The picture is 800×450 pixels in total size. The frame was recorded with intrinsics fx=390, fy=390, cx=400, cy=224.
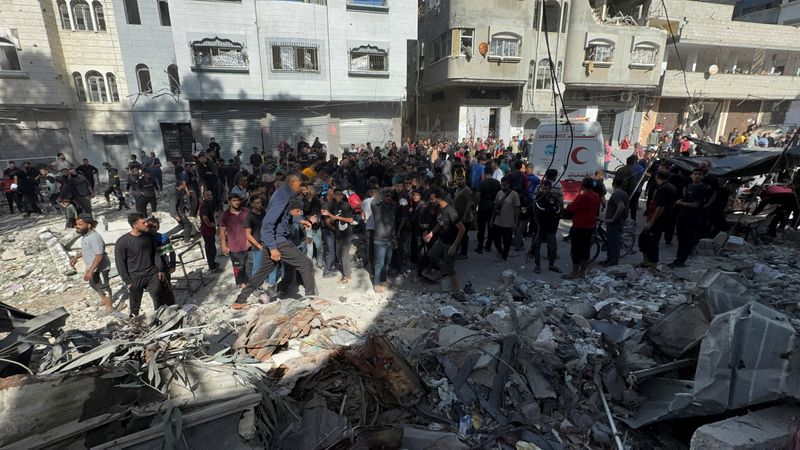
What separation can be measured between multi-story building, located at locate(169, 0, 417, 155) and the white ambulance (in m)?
11.9

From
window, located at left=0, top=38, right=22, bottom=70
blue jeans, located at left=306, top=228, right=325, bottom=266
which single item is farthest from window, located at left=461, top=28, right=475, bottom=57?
window, located at left=0, top=38, right=22, bottom=70

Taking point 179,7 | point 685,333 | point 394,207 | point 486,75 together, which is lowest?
point 685,333

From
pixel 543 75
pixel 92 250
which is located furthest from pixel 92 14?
pixel 543 75

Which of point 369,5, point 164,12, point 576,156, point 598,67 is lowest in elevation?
point 576,156

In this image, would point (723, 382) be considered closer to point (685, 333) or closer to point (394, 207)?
point (685, 333)

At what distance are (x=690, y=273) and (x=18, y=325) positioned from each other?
8772mm

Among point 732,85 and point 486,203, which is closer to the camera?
point 486,203

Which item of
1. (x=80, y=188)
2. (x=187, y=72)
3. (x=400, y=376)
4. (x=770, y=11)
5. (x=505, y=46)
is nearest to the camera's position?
(x=400, y=376)

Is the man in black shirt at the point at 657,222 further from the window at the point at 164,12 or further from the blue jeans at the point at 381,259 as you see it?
the window at the point at 164,12

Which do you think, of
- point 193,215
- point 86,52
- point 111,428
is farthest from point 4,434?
point 86,52

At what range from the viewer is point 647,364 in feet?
11.5

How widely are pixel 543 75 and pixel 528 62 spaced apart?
4.27ft

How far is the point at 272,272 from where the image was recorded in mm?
6164

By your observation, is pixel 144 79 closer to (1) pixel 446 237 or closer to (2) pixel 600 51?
(1) pixel 446 237
